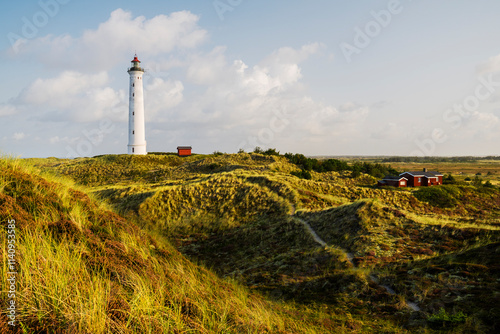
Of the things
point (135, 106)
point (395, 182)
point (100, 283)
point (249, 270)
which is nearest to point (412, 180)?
point (395, 182)

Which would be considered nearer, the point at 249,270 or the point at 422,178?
the point at 249,270

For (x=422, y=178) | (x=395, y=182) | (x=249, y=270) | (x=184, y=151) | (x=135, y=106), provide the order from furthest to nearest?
(x=184, y=151) < (x=135, y=106) < (x=422, y=178) < (x=395, y=182) < (x=249, y=270)

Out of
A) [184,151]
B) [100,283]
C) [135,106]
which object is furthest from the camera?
[184,151]

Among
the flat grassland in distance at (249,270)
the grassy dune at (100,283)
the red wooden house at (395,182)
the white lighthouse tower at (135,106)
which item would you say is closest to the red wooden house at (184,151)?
the white lighthouse tower at (135,106)

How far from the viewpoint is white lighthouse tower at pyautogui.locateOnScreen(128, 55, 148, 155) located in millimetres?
61406

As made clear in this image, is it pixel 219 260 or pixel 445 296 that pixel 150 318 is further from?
pixel 219 260

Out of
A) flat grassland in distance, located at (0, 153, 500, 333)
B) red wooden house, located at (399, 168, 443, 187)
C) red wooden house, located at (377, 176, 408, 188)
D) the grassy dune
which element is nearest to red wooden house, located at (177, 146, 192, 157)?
red wooden house, located at (377, 176, 408, 188)

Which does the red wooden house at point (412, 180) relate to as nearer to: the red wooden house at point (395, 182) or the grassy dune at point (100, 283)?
the red wooden house at point (395, 182)

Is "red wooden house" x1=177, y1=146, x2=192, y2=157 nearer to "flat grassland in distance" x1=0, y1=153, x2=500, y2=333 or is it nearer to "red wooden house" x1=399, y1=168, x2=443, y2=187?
"red wooden house" x1=399, y1=168, x2=443, y2=187

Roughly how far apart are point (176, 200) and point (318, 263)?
1815 centimetres

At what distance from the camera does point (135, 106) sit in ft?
204

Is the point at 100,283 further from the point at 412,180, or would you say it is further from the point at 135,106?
the point at 135,106

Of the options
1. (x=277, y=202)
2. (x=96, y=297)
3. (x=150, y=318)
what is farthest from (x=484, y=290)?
(x=277, y=202)

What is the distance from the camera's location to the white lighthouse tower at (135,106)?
61.4 meters
